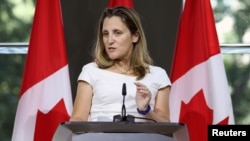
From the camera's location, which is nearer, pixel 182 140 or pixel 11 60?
pixel 182 140

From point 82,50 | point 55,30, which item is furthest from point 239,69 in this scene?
point 55,30

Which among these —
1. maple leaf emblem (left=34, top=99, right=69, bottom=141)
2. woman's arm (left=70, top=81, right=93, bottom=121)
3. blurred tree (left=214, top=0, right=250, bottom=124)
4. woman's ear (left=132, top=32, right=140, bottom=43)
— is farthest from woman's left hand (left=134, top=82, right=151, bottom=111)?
blurred tree (left=214, top=0, right=250, bottom=124)

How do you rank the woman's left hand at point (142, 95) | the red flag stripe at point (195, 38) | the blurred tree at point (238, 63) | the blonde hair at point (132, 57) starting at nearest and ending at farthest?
1. the woman's left hand at point (142, 95)
2. the blonde hair at point (132, 57)
3. the red flag stripe at point (195, 38)
4. the blurred tree at point (238, 63)

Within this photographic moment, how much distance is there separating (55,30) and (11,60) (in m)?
0.86

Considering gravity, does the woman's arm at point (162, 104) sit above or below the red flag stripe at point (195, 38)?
below

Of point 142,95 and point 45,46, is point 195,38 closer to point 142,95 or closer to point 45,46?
point 45,46

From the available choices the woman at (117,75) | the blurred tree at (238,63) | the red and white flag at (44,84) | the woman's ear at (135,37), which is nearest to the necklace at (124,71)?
the woman at (117,75)

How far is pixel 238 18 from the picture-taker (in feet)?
13.5

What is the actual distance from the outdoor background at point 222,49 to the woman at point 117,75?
5.57 feet

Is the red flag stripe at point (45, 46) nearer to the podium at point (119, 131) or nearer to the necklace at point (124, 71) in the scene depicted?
the necklace at point (124, 71)

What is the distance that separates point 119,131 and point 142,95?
0.33 metres

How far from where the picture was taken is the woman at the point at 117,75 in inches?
90.6

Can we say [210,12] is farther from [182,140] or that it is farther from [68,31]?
[182,140]

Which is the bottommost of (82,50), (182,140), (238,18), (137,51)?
(182,140)
